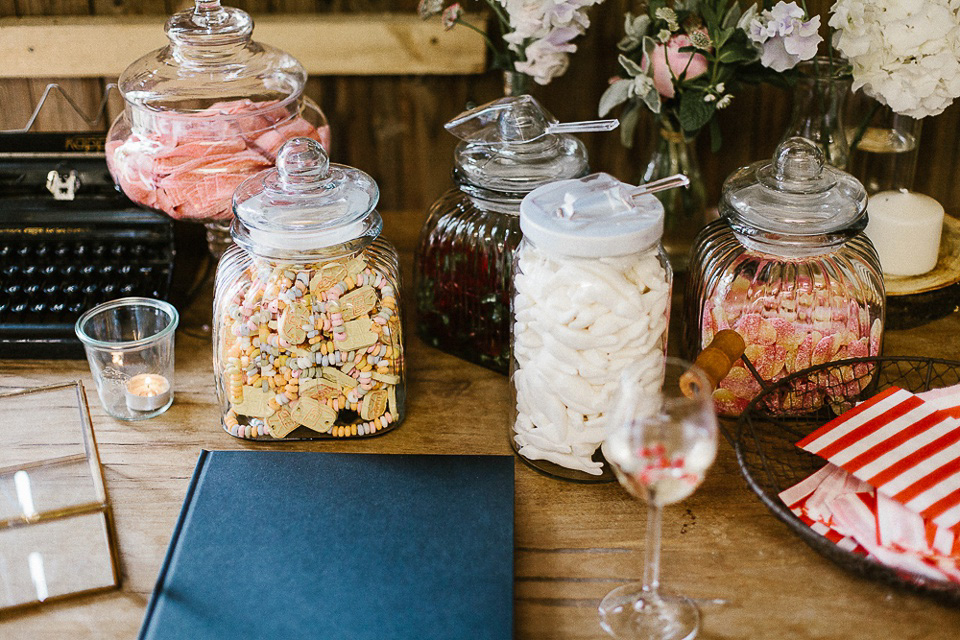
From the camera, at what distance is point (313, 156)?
102 centimetres

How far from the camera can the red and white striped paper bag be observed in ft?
2.97

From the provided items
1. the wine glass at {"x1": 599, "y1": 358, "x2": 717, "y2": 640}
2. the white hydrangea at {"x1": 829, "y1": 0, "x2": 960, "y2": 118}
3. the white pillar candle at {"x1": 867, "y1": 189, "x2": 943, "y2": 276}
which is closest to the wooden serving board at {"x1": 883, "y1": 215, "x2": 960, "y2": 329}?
the white pillar candle at {"x1": 867, "y1": 189, "x2": 943, "y2": 276}

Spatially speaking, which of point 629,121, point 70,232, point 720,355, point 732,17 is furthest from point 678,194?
point 70,232

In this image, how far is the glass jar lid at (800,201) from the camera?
3.32 ft

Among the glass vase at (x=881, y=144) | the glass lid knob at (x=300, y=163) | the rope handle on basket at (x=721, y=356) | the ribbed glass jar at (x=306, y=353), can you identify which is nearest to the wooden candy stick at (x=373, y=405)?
the ribbed glass jar at (x=306, y=353)

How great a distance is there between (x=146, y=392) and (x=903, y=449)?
0.83 meters

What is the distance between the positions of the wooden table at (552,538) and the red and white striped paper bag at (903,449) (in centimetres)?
9

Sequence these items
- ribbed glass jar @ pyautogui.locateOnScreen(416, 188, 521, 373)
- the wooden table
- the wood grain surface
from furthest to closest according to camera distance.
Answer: the wood grain surface
ribbed glass jar @ pyautogui.locateOnScreen(416, 188, 521, 373)
the wooden table

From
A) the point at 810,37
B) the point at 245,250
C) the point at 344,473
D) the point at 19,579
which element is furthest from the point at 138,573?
the point at 810,37

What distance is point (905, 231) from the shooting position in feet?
4.03

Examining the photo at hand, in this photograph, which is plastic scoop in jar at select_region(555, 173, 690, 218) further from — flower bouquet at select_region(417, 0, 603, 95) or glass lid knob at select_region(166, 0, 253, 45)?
glass lid knob at select_region(166, 0, 253, 45)

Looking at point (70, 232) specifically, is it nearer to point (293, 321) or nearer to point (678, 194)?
point (293, 321)

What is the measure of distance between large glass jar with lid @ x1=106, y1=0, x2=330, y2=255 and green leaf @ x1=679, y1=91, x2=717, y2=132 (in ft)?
1.62

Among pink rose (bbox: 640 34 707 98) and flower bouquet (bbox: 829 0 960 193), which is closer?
flower bouquet (bbox: 829 0 960 193)
